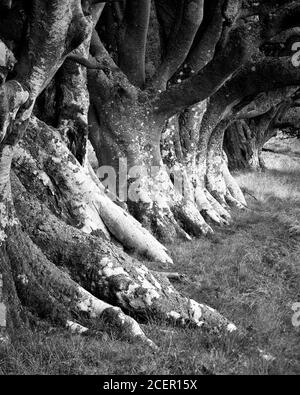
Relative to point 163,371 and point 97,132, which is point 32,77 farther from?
point 97,132

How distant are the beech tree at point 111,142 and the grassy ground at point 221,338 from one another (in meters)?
0.29

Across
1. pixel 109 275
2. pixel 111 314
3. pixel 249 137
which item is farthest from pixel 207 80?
pixel 249 137

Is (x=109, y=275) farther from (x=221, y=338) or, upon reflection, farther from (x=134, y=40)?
(x=134, y=40)

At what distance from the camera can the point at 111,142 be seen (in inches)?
360

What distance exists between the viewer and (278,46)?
1460cm

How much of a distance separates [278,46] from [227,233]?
7742 millimetres

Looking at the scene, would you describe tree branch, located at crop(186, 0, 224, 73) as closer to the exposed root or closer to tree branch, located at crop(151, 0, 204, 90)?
tree branch, located at crop(151, 0, 204, 90)

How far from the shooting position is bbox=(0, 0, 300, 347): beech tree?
4.36 meters

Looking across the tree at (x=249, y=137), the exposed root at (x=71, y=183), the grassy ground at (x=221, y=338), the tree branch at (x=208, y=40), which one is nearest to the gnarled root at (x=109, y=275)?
the grassy ground at (x=221, y=338)

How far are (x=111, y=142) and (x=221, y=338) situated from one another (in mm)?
5651

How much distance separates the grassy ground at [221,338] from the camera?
3672 millimetres
